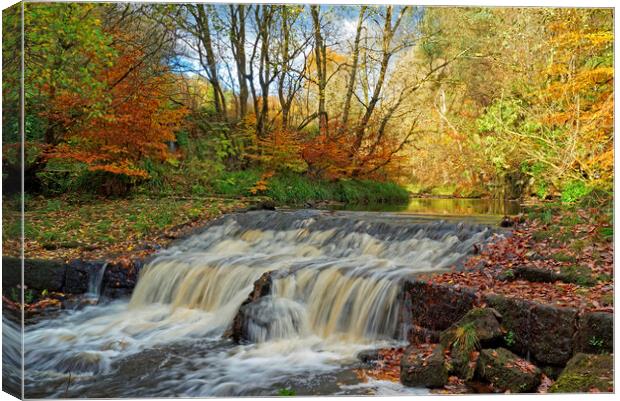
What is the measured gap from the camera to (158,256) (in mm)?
7129

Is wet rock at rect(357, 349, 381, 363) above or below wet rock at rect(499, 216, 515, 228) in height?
below

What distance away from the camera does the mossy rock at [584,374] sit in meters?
4.02

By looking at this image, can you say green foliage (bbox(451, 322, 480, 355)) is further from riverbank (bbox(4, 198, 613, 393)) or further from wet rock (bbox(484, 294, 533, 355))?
wet rock (bbox(484, 294, 533, 355))

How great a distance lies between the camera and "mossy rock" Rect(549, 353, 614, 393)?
402cm

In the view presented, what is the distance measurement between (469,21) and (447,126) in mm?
1277

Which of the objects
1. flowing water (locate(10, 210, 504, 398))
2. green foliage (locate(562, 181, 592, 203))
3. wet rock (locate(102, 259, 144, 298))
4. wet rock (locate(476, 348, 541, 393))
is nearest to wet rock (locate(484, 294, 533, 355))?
wet rock (locate(476, 348, 541, 393))

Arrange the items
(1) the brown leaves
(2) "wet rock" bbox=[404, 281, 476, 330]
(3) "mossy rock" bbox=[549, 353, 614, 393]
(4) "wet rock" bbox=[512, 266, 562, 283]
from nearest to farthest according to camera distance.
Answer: (3) "mossy rock" bbox=[549, 353, 614, 393], (1) the brown leaves, (2) "wet rock" bbox=[404, 281, 476, 330], (4) "wet rock" bbox=[512, 266, 562, 283]

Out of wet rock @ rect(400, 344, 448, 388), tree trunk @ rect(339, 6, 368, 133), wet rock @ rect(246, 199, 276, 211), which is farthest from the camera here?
wet rock @ rect(246, 199, 276, 211)

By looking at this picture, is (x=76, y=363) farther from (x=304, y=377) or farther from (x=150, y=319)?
(x=304, y=377)

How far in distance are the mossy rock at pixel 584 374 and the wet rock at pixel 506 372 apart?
0.16m

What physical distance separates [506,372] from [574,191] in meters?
2.14

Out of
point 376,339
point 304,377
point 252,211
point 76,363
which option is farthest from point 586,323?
point 252,211

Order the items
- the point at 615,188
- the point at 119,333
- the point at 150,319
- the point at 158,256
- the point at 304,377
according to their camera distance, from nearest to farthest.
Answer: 1. the point at 304,377
2. the point at 615,188
3. the point at 119,333
4. the point at 150,319
5. the point at 158,256

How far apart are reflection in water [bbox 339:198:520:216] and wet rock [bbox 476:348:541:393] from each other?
250cm
